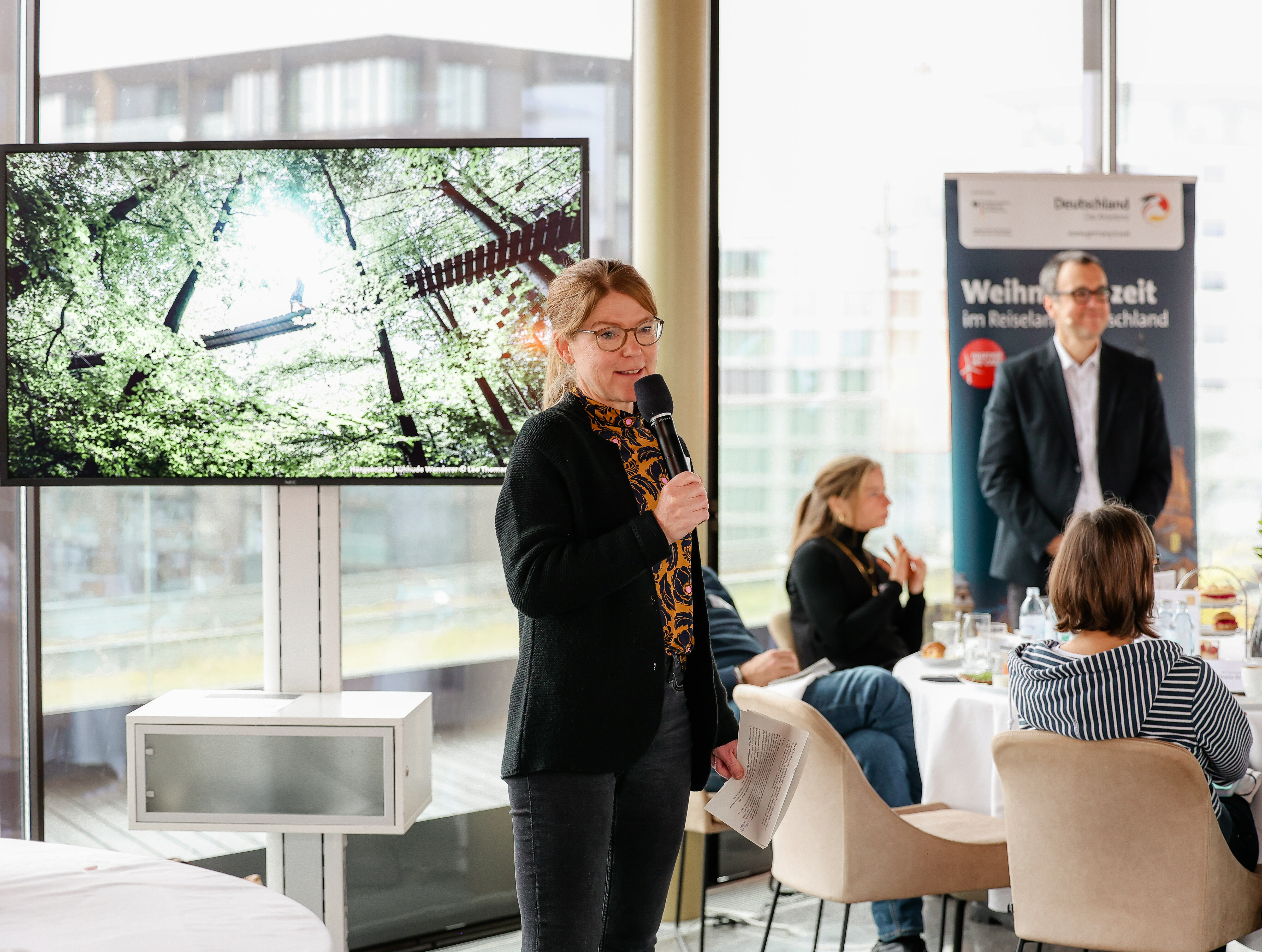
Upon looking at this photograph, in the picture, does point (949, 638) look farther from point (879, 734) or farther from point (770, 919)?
point (770, 919)

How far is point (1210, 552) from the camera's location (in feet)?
16.7

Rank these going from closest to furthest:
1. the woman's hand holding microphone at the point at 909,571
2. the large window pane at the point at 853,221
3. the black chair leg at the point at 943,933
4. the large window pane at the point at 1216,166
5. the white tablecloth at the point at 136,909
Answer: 1. the white tablecloth at the point at 136,909
2. the black chair leg at the point at 943,933
3. the woman's hand holding microphone at the point at 909,571
4. the large window pane at the point at 853,221
5. the large window pane at the point at 1216,166

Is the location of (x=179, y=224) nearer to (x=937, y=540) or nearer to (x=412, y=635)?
(x=412, y=635)

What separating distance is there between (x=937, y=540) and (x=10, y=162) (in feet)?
11.4

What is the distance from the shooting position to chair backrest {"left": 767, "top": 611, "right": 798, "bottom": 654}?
13.6ft

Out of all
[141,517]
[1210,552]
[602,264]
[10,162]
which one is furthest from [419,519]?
[1210,552]

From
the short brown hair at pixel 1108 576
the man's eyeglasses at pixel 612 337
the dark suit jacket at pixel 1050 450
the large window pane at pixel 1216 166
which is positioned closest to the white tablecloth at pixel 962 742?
the short brown hair at pixel 1108 576

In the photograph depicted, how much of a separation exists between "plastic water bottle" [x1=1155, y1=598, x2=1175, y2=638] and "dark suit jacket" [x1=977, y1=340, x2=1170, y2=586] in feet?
4.09

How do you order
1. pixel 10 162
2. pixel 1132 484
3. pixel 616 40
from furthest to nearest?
pixel 1132 484, pixel 616 40, pixel 10 162

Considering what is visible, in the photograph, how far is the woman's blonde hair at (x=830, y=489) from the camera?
3.98 m

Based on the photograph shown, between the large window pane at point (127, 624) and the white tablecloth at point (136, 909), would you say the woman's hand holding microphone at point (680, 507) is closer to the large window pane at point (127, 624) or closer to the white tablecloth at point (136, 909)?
the white tablecloth at point (136, 909)

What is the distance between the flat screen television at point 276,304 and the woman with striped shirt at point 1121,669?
129 centimetres

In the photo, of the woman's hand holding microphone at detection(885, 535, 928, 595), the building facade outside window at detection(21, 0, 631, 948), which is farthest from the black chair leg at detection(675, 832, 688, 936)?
the woman's hand holding microphone at detection(885, 535, 928, 595)

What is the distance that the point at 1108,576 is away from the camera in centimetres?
245
